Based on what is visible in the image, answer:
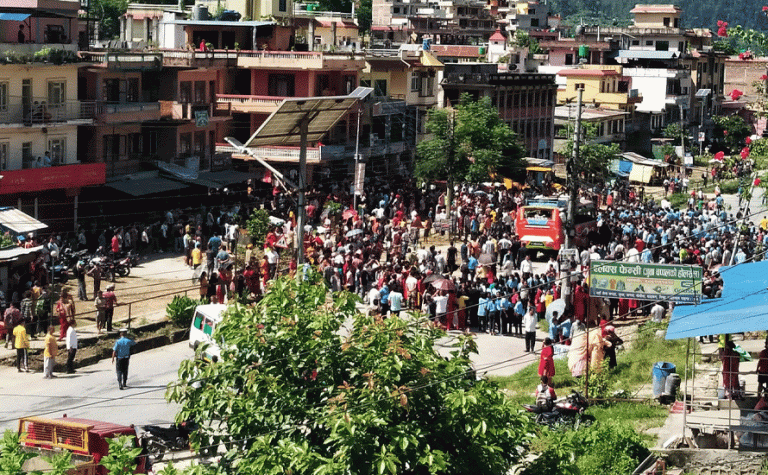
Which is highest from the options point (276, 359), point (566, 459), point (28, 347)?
point (276, 359)

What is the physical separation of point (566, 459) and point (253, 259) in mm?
23439

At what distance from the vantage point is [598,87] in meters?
98.4

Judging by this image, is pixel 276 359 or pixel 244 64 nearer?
pixel 276 359

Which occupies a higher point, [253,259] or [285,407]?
[285,407]

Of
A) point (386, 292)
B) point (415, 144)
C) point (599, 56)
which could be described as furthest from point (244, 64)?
point (599, 56)

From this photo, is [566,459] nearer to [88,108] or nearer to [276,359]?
[276,359]

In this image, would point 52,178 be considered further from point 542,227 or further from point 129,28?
point 129,28

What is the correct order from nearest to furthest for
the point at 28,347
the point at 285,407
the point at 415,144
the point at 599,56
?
the point at 285,407 → the point at 28,347 → the point at 415,144 → the point at 599,56

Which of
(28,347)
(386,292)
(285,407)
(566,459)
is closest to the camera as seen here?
(285,407)

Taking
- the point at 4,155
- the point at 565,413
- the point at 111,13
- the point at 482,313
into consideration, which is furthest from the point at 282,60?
the point at 111,13

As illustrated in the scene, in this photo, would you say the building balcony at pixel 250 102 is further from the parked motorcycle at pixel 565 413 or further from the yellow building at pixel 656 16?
the yellow building at pixel 656 16

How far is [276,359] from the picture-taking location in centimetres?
1628

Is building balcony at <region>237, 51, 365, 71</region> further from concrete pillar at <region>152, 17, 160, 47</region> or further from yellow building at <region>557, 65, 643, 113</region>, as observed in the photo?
yellow building at <region>557, 65, 643, 113</region>

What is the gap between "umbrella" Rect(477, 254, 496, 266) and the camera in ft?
130
